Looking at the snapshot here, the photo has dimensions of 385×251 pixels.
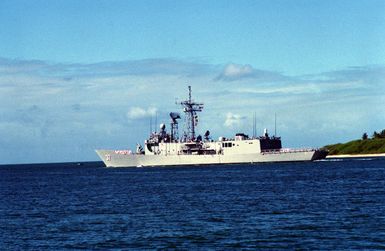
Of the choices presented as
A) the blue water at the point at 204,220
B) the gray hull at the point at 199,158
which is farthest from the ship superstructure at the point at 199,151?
the blue water at the point at 204,220

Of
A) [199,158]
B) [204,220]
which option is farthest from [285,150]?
[204,220]

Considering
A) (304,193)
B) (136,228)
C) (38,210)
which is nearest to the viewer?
(136,228)

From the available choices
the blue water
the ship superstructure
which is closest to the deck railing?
the ship superstructure

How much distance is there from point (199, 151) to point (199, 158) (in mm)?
2090

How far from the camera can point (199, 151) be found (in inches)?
5630

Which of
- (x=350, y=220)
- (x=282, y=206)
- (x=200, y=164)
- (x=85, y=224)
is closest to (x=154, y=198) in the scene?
(x=282, y=206)

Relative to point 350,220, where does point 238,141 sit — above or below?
above

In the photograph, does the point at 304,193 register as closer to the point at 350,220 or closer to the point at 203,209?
the point at 203,209

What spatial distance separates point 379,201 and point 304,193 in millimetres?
10288

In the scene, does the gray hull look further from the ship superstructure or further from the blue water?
the blue water

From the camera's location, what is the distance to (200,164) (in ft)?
479

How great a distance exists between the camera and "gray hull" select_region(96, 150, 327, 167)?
135375 millimetres

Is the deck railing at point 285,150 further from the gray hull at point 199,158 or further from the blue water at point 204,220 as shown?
the blue water at point 204,220

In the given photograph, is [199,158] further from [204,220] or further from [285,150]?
[204,220]
